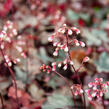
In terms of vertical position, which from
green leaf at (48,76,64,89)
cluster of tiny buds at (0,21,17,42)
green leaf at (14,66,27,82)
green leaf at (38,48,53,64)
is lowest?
green leaf at (48,76,64,89)

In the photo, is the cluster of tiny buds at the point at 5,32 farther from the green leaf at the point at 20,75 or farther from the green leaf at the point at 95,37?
the green leaf at the point at 95,37

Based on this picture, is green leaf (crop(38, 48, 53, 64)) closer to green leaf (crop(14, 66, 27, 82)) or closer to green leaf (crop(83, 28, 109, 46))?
green leaf (crop(14, 66, 27, 82))

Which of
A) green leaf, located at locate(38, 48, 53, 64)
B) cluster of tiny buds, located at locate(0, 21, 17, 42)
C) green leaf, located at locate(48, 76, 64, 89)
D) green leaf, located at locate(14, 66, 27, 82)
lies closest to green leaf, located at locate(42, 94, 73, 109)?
green leaf, located at locate(48, 76, 64, 89)

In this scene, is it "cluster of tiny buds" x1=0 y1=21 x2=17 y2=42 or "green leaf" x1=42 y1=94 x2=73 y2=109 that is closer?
"cluster of tiny buds" x1=0 y1=21 x2=17 y2=42

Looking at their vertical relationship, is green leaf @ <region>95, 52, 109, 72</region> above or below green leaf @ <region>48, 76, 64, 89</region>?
above

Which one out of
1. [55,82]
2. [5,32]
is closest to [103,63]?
[55,82]

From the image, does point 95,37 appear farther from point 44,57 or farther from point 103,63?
point 44,57

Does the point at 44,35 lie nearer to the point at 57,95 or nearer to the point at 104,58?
the point at 104,58
